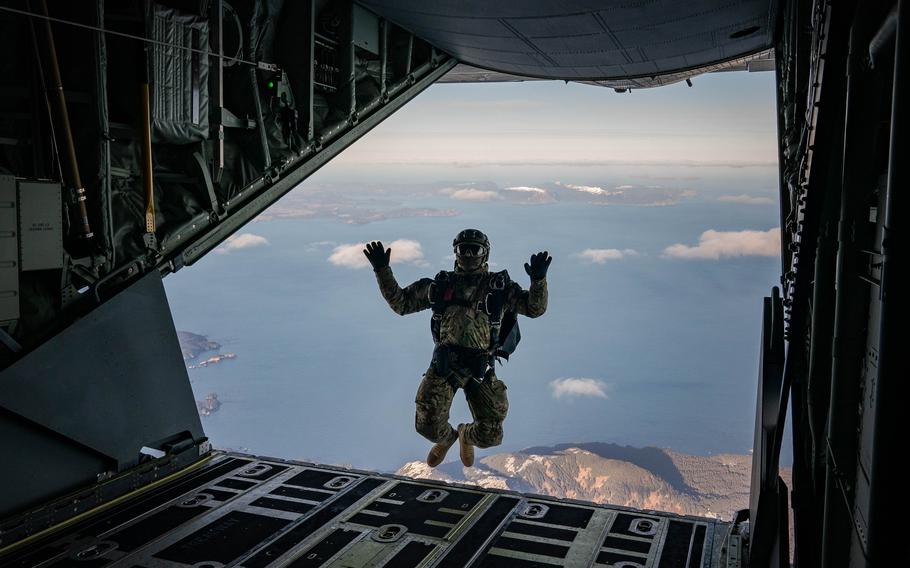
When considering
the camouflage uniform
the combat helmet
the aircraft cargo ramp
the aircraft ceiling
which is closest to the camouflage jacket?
the camouflage uniform

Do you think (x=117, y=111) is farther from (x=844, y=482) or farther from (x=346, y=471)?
(x=844, y=482)

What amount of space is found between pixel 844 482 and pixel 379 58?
7.27 m

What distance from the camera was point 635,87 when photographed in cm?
1049

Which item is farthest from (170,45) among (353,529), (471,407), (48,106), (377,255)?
(471,407)

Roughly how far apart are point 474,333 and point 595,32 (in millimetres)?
3136

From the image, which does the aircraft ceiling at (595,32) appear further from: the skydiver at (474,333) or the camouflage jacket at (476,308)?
the camouflage jacket at (476,308)

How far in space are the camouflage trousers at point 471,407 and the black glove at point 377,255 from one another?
128 centimetres

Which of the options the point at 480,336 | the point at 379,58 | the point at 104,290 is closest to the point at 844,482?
the point at 480,336

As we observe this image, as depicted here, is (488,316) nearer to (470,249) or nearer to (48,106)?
(470,249)

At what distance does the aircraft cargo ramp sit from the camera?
5.25 metres

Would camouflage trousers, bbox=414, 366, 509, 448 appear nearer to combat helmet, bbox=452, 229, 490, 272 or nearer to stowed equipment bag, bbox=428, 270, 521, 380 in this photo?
Result: stowed equipment bag, bbox=428, 270, 521, 380

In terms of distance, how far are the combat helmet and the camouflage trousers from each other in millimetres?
1117

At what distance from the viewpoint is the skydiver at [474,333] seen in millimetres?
7363

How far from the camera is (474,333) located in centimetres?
736
